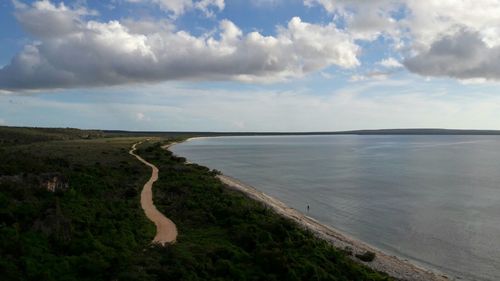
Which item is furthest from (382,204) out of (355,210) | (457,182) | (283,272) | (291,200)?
(283,272)

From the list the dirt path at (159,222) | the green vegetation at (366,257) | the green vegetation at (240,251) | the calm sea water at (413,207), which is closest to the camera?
the green vegetation at (240,251)

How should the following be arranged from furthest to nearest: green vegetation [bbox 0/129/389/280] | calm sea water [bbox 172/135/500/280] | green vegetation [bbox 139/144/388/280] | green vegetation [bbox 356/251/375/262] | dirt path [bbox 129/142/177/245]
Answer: calm sea water [bbox 172/135/500/280] < green vegetation [bbox 356/251/375/262] < dirt path [bbox 129/142/177/245] < green vegetation [bbox 139/144/388/280] < green vegetation [bbox 0/129/389/280]

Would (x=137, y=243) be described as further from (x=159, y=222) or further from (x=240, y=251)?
(x=159, y=222)

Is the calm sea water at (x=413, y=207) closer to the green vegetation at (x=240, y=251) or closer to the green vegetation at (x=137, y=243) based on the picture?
the green vegetation at (x=240, y=251)

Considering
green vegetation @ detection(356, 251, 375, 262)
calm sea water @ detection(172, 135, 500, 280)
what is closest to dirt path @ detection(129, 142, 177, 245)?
green vegetation @ detection(356, 251, 375, 262)

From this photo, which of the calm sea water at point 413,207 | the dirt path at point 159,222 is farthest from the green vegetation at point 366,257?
the dirt path at point 159,222

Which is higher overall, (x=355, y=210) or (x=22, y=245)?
(x=22, y=245)

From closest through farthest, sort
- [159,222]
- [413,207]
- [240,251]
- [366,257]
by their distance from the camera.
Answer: [240,251]
[366,257]
[159,222]
[413,207]

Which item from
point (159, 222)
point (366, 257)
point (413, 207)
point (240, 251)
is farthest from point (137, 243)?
point (413, 207)

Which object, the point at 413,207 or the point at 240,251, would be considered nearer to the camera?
the point at 240,251

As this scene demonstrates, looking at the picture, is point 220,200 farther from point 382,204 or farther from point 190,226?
point 382,204

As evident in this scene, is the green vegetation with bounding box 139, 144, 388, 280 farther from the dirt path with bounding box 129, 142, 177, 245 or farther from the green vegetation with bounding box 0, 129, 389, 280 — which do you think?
the dirt path with bounding box 129, 142, 177, 245
